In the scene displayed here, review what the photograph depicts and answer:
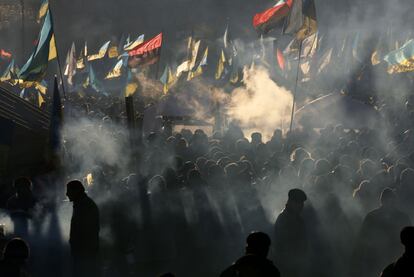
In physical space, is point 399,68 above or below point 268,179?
above

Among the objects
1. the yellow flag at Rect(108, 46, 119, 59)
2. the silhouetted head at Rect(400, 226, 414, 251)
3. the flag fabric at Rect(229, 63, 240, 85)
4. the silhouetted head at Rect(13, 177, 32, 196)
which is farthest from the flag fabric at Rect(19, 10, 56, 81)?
the yellow flag at Rect(108, 46, 119, 59)

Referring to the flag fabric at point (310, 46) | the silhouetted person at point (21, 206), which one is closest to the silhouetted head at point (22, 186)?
the silhouetted person at point (21, 206)

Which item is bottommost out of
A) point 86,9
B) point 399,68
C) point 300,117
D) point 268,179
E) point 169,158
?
point 268,179

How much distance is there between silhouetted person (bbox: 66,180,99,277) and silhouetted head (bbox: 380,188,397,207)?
280cm

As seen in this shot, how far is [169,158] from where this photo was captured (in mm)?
9797

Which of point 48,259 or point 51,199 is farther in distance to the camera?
point 51,199

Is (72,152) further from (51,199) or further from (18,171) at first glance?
(51,199)

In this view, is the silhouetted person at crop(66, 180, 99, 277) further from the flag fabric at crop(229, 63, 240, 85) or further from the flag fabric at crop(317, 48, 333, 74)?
the flag fabric at crop(317, 48, 333, 74)

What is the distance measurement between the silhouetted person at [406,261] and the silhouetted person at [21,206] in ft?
14.4

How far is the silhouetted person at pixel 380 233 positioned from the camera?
591 centimetres

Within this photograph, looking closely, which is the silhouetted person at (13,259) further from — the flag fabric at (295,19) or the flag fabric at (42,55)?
the flag fabric at (295,19)

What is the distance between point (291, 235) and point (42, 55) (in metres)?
7.21

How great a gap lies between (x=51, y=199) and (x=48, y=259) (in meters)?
1.23

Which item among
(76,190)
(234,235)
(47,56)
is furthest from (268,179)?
(47,56)
